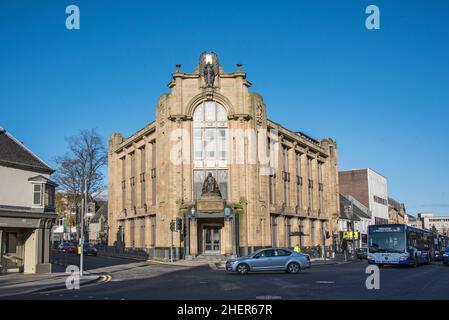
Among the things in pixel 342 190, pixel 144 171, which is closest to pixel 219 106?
pixel 144 171

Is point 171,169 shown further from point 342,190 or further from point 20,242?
point 342,190

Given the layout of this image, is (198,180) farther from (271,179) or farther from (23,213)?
(23,213)

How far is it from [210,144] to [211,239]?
8.82m

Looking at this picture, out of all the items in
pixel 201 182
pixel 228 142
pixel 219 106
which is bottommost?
pixel 201 182

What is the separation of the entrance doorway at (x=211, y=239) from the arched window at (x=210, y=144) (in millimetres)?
3216

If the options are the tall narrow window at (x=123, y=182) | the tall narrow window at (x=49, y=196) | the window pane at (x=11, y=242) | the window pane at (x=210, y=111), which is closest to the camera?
the window pane at (x=11, y=242)

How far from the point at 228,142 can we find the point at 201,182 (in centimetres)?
453

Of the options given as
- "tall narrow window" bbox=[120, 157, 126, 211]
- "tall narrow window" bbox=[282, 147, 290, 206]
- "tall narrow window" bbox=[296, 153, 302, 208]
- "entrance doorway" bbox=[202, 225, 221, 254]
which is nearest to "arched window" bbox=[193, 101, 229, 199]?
"entrance doorway" bbox=[202, 225, 221, 254]

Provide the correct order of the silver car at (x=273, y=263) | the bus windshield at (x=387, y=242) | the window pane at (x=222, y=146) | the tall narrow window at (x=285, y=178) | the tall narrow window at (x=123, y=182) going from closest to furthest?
1. the silver car at (x=273, y=263)
2. the bus windshield at (x=387, y=242)
3. the window pane at (x=222, y=146)
4. the tall narrow window at (x=285, y=178)
5. the tall narrow window at (x=123, y=182)

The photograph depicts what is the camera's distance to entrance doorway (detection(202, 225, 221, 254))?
4456 cm

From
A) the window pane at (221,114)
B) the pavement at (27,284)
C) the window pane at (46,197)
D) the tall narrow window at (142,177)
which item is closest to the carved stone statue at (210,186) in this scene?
the window pane at (221,114)

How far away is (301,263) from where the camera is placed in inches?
1083

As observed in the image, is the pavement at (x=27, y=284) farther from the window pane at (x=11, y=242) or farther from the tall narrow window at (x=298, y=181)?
the tall narrow window at (x=298, y=181)

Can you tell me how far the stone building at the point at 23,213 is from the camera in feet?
90.8
